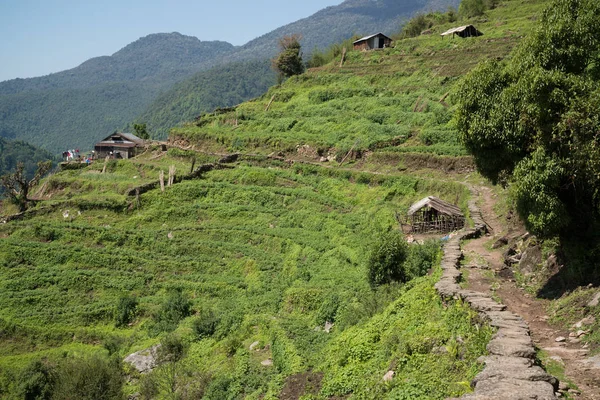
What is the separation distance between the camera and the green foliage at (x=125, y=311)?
76.8 ft

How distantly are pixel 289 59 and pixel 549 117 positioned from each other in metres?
58.9

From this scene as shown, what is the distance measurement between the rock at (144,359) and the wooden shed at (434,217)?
11.0 meters

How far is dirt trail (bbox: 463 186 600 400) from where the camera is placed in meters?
8.22

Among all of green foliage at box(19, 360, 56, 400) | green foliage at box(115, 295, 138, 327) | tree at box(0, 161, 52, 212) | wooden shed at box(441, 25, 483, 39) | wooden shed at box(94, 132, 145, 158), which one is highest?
wooden shed at box(441, 25, 483, 39)

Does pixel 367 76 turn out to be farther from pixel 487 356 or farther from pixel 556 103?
pixel 487 356

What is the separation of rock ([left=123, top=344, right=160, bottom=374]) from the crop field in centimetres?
53

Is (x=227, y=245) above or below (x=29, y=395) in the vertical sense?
above

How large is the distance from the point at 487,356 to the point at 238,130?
134ft

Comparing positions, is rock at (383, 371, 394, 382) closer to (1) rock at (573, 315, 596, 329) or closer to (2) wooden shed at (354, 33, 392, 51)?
(1) rock at (573, 315, 596, 329)

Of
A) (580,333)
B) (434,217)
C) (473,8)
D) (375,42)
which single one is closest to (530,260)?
(580,333)

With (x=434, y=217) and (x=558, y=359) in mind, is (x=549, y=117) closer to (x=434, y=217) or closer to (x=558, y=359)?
(x=558, y=359)

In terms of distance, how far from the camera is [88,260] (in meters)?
27.6

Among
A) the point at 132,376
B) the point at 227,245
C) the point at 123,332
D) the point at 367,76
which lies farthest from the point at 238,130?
the point at 132,376

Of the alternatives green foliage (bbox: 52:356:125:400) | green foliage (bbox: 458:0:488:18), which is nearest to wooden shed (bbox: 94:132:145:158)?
green foliage (bbox: 52:356:125:400)
